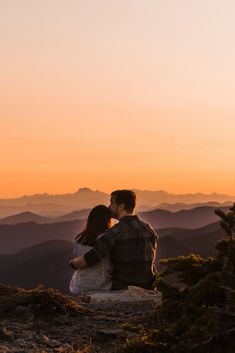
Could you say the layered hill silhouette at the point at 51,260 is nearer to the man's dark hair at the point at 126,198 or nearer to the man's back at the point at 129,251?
the man's back at the point at 129,251

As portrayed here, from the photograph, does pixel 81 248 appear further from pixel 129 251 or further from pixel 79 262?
pixel 129 251

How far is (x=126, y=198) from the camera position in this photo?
10.2 meters

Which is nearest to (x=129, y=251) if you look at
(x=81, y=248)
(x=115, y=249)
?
(x=115, y=249)

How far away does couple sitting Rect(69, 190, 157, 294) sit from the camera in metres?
10.1

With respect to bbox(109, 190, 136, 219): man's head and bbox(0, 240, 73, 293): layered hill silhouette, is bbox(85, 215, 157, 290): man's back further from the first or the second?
bbox(0, 240, 73, 293): layered hill silhouette

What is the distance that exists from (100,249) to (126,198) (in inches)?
33.4

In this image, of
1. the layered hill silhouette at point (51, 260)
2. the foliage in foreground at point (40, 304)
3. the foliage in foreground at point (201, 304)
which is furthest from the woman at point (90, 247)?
the layered hill silhouette at point (51, 260)

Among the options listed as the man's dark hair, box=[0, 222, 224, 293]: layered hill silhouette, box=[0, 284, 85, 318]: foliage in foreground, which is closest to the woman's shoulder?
the man's dark hair

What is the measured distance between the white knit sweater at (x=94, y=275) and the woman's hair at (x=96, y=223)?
129 mm

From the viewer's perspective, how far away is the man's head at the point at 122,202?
33.6 ft

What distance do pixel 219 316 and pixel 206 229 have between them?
18128 cm

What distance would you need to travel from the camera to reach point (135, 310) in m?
9.64

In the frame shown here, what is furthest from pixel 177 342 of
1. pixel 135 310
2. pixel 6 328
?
pixel 135 310

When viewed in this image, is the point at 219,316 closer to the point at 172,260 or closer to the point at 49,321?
the point at 172,260
